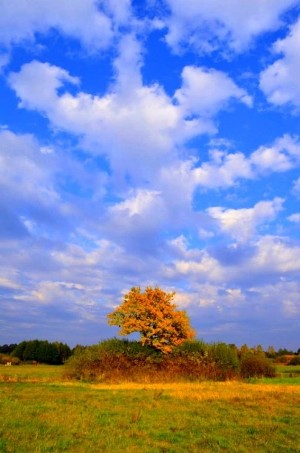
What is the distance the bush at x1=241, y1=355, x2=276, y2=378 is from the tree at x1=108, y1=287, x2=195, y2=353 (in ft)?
27.9

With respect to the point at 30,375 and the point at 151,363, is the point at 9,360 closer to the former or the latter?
the point at 30,375

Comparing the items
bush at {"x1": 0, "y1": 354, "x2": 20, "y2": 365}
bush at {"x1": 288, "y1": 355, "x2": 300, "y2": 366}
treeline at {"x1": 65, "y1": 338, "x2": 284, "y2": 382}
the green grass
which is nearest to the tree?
treeline at {"x1": 65, "y1": 338, "x2": 284, "y2": 382}

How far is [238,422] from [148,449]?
544 cm

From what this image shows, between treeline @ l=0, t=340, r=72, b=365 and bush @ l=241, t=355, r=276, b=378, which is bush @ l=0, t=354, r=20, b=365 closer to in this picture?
treeline @ l=0, t=340, r=72, b=365

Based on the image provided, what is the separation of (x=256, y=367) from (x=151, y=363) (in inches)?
559

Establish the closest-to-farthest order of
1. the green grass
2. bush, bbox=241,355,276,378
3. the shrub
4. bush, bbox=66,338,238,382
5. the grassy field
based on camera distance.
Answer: the grassy field → the green grass → bush, bbox=66,338,238,382 → the shrub → bush, bbox=241,355,276,378

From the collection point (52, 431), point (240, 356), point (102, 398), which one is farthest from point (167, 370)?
point (52, 431)

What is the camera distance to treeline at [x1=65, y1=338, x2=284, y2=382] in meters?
40.6

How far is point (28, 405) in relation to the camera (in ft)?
63.2

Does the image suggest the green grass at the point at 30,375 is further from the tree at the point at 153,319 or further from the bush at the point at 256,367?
the bush at the point at 256,367

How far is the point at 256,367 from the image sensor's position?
4969 cm

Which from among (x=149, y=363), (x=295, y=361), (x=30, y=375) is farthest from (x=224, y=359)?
(x=295, y=361)

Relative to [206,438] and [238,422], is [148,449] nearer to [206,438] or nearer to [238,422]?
[206,438]

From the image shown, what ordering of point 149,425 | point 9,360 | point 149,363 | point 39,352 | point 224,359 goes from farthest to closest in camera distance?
point 39,352 → point 9,360 → point 224,359 → point 149,363 → point 149,425
